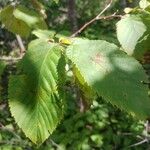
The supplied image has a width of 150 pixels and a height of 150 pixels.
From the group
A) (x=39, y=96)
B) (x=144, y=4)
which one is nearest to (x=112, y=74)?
(x=39, y=96)

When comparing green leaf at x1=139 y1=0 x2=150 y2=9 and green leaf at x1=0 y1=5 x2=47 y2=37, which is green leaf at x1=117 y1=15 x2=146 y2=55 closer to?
green leaf at x1=139 y1=0 x2=150 y2=9

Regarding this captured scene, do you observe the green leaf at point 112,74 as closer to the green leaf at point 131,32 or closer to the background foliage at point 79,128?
the green leaf at point 131,32

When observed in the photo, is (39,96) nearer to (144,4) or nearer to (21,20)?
(144,4)

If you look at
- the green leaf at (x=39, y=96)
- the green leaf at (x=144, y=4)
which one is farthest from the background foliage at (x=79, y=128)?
the green leaf at (x=39, y=96)

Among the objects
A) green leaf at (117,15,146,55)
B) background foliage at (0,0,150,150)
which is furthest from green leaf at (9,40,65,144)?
background foliage at (0,0,150,150)

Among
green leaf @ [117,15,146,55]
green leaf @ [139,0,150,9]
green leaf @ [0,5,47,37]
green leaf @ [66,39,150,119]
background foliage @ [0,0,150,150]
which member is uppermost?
green leaf @ [66,39,150,119]

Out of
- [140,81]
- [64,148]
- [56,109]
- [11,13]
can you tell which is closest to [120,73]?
[140,81]

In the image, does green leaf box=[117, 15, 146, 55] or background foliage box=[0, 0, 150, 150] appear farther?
background foliage box=[0, 0, 150, 150]
